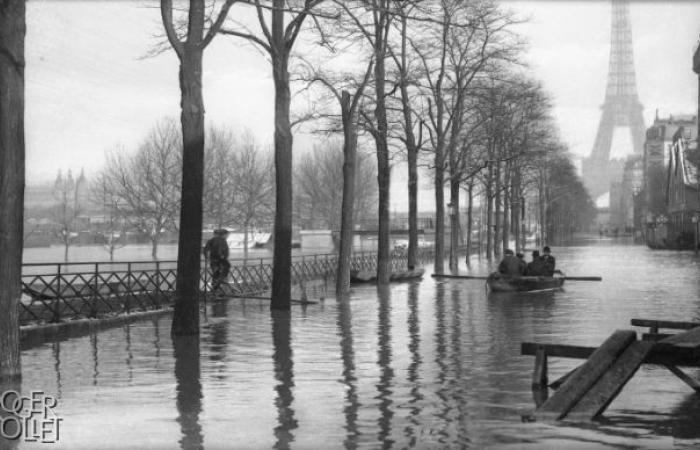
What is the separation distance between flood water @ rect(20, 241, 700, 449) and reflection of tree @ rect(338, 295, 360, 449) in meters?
0.02

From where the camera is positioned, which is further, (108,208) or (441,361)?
(108,208)

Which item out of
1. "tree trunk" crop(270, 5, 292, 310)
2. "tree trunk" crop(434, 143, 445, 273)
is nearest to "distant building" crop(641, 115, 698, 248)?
"tree trunk" crop(434, 143, 445, 273)

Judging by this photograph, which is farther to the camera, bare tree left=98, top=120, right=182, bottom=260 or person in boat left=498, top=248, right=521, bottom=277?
bare tree left=98, top=120, right=182, bottom=260

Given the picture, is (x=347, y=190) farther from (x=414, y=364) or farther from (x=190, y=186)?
(x=414, y=364)

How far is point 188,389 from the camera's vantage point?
41.1ft

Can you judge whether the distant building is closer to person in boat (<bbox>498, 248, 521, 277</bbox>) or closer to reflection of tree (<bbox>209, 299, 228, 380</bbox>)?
person in boat (<bbox>498, 248, 521, 277</bbox>)

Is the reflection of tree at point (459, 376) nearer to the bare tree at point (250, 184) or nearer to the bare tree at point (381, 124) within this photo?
the bare tree at point (381, 124)

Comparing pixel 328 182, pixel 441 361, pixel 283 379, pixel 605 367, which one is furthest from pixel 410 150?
pixel 328 182

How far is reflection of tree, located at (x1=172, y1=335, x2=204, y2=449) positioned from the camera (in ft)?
31.0

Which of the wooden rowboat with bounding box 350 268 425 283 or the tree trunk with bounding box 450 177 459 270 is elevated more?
the tree trunk with bounding box 450 177 459 270

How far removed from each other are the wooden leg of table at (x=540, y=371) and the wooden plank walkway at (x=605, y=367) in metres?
0.06

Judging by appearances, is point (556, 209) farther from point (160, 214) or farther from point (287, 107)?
point (287, 107)

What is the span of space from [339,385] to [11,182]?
5051mm

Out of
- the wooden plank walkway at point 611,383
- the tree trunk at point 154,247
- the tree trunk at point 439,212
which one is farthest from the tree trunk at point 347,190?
the tree trunk at point 154,247
